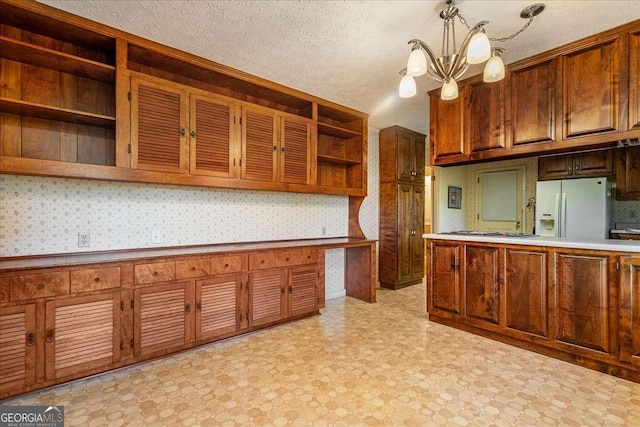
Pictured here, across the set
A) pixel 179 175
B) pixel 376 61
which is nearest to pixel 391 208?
pixel 376 61

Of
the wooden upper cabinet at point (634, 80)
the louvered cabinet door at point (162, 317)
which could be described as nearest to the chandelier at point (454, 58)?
the wooden upper cabinet at point (634, 80)

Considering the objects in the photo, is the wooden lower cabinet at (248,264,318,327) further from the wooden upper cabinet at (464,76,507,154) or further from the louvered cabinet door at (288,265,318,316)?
the wooden upper cabinet at (464,76,507,154)

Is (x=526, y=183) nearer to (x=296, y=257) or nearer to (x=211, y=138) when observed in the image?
(x=296, y=257)

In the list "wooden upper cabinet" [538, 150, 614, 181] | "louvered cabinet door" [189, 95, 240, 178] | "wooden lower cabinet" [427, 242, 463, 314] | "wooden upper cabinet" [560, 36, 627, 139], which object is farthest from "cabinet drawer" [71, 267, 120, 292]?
"wooden upper cabinet" [538, 150, 614, 181]

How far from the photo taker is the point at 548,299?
232cm

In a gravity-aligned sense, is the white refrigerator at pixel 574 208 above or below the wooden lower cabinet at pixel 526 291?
above

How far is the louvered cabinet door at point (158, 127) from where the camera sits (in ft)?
7.44

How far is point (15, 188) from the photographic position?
2.06m

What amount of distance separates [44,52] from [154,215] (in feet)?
4.37

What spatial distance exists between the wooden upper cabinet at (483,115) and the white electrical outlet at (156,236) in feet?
10.1

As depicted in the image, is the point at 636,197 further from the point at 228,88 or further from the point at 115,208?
the point at 115,208

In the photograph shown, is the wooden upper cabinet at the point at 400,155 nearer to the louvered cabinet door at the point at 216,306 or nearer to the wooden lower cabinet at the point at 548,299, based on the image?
the wooden lower cabinet at the point at 548,299

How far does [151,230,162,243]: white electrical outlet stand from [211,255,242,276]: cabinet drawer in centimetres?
Result: 59

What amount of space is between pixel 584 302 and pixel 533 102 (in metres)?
1.66
